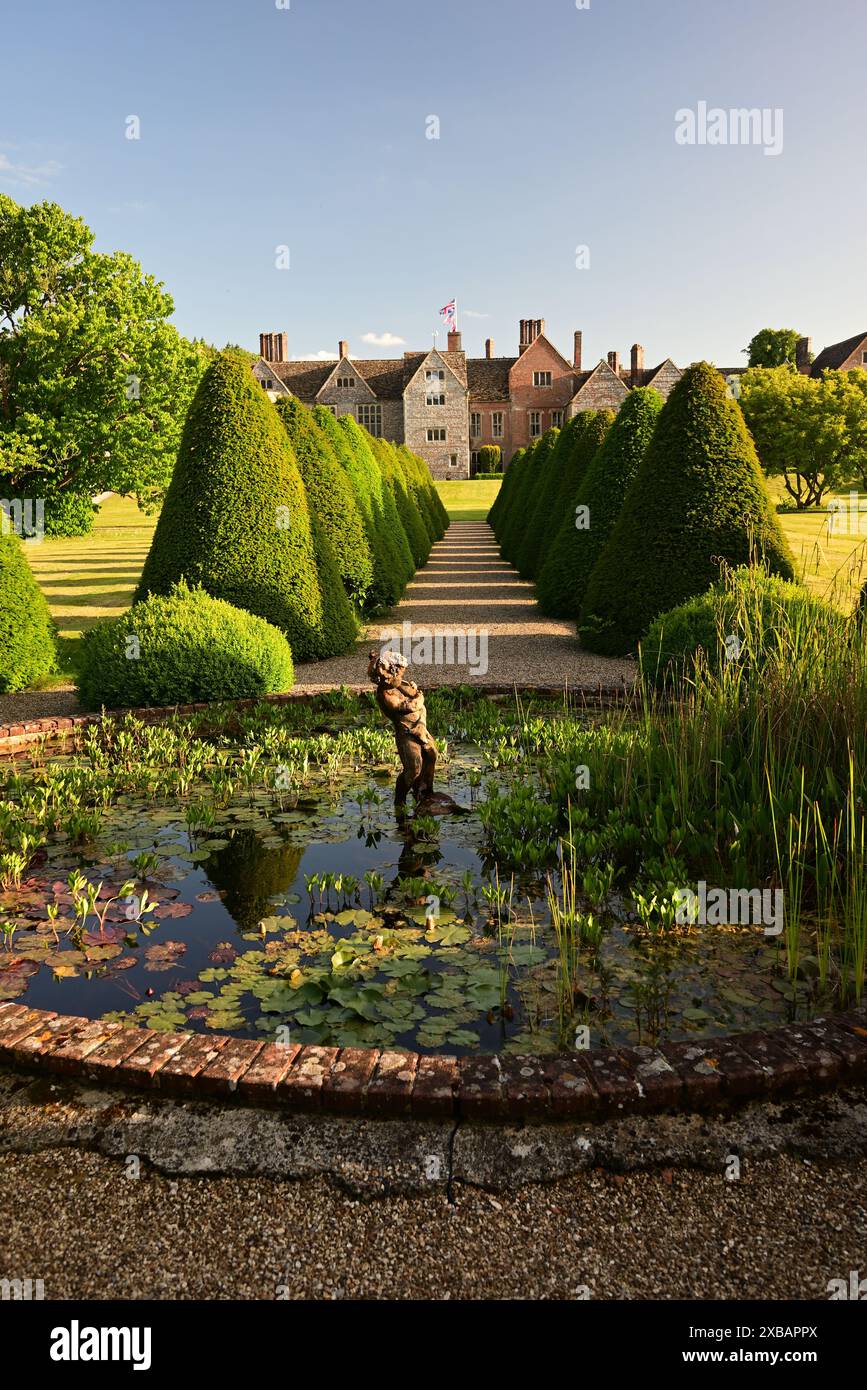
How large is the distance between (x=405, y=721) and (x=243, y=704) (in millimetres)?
3538

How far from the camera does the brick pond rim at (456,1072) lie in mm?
2830

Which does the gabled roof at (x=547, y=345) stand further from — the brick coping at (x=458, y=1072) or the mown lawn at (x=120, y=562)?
the brick coping at (x=458, y=1072)

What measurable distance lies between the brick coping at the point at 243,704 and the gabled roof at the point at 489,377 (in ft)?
185

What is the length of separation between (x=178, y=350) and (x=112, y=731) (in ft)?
53.1

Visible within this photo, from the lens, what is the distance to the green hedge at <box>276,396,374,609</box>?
1327cm

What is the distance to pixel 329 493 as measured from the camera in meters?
13.6

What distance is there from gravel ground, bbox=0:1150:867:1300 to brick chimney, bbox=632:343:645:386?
206ft

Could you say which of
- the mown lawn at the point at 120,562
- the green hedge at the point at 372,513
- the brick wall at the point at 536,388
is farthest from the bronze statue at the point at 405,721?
the brick wall at the point at 536,388

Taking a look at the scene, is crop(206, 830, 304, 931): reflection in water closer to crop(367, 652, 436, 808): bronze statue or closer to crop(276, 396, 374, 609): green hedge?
crop(367, 652, 436, 808): bronze statue

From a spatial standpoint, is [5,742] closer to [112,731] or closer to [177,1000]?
[112,731]

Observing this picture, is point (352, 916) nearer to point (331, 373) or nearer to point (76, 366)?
point (76, 366)

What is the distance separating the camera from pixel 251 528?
10859 mm

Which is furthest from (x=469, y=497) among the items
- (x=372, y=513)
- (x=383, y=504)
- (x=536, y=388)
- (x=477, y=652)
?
(x=477, y=652)

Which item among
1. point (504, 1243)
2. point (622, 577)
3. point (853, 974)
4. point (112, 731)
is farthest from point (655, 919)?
point (622, 577)
